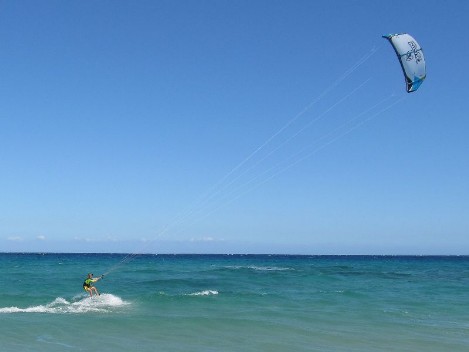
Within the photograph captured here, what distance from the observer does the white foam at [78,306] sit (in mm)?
21266

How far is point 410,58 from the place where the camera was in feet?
55.8

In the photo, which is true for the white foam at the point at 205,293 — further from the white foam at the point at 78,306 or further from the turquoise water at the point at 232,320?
the white foam at the point at 78,306

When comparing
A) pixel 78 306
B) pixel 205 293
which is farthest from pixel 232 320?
pixel 205 293

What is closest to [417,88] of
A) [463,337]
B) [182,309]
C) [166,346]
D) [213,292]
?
[463,337]

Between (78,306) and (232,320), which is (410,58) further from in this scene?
(78,306)

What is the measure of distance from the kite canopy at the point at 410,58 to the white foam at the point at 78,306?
1422 cm

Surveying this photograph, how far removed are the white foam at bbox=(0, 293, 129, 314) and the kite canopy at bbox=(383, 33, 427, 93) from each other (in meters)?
14.2

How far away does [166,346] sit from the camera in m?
15.0

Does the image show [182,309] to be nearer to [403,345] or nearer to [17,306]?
[17,306]

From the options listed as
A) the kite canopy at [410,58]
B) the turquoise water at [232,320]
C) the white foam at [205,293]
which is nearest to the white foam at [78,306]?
the turquoise water at [232,320]

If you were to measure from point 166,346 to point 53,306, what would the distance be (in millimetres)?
9799

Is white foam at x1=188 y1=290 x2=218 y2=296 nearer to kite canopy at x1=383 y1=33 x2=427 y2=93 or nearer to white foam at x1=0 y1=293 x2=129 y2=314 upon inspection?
white foam at x1=0 y1=293 x2=129 y2=314

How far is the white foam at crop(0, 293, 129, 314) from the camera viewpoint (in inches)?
837

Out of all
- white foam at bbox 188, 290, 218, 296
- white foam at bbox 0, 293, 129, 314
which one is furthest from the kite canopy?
white foam at bbox 188, 290, 218, 296
